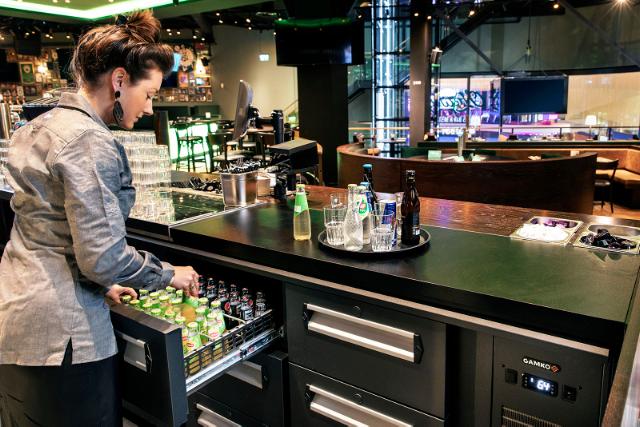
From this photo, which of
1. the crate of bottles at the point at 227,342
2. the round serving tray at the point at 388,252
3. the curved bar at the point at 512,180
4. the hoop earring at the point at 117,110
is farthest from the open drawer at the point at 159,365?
the curved bar at the point at 512,180

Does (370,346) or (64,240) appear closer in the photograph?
(64,240)

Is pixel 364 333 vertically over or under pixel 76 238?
under

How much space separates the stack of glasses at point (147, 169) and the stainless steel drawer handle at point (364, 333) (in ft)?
3.71

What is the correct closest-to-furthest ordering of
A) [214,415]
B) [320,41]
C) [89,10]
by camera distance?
[214,415] < [89,10] < [320,41]

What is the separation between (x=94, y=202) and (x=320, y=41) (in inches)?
259

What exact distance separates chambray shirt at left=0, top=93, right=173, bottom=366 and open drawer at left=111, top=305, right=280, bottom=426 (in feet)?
0.29

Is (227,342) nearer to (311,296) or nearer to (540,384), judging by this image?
(311,296)

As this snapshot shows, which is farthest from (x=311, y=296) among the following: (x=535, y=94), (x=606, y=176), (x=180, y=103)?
(x=180, y=103)

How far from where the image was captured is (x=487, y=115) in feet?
49.0

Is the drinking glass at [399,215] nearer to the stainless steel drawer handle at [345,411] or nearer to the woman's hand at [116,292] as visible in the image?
the stainless steel drawer handle at [345,411]

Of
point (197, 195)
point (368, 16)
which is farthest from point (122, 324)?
point (368, 16)

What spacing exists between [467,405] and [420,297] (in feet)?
1.33

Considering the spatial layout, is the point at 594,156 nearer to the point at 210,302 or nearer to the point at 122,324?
the point at 210,302

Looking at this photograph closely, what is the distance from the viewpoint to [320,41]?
24.0ft
